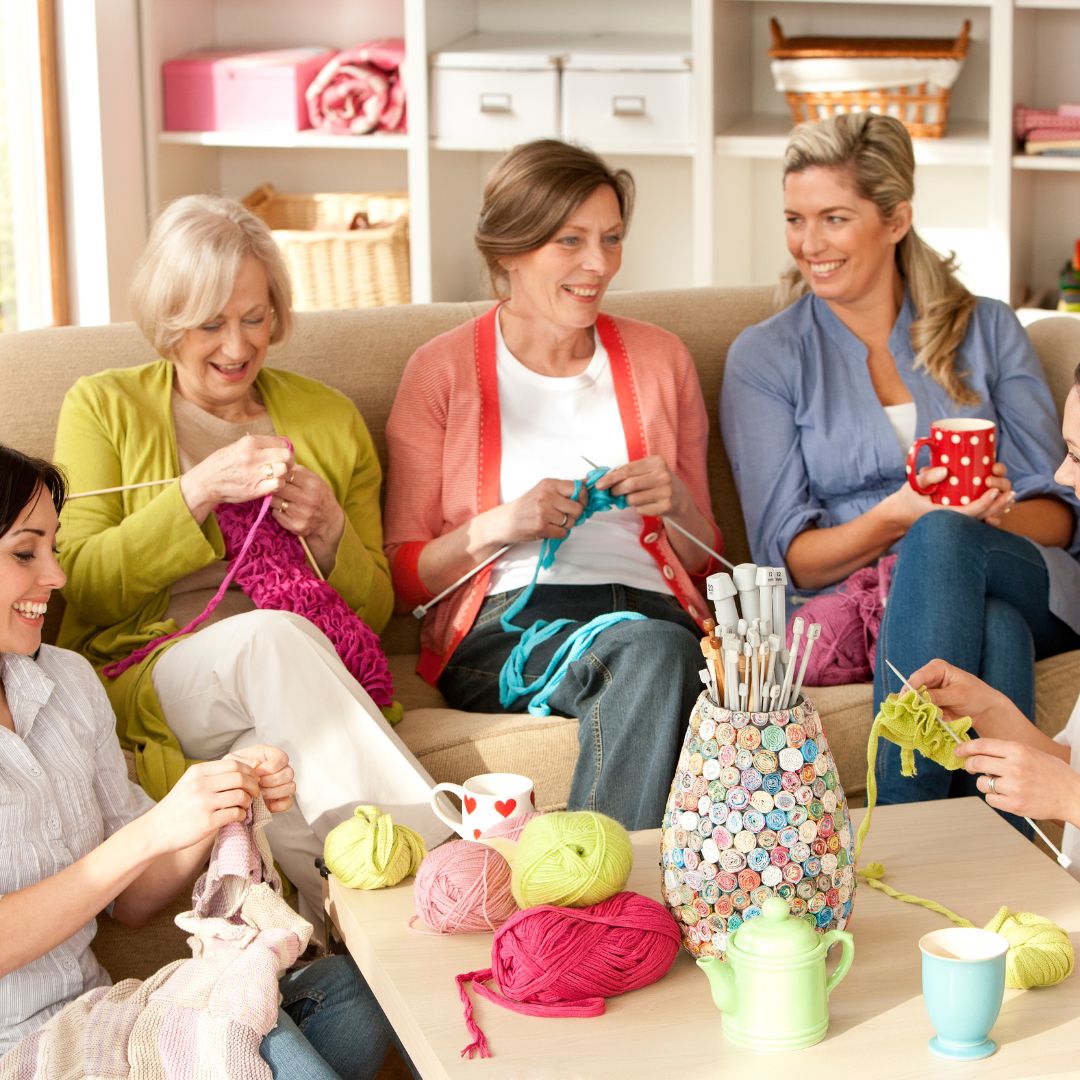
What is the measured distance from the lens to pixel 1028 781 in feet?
5.16

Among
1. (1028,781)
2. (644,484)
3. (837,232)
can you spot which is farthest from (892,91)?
(1028,781)

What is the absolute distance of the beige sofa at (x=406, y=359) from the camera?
2.23 meters

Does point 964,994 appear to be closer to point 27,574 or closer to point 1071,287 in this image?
point 27,574

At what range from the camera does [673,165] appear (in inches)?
163

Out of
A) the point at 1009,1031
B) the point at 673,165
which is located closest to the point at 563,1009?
the point at 1009,1031

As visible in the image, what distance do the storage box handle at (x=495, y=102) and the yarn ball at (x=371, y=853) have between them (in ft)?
8.05

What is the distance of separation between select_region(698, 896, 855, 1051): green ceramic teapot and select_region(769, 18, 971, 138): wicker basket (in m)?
2.56

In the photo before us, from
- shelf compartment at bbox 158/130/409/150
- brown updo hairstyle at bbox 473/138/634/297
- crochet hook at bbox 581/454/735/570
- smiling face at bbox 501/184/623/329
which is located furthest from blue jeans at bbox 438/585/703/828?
shelf compartment at bbox 158/130/409/150

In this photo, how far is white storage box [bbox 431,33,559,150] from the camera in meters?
3.75

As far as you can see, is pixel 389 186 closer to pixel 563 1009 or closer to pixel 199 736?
pixel 199 736

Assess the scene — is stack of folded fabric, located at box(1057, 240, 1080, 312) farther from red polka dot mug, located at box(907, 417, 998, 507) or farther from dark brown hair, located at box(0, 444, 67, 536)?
dark brown hair, located at box(0, 444, 67, 536)

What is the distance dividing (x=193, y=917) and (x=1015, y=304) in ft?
8.97

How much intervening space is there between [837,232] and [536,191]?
1.59 feet

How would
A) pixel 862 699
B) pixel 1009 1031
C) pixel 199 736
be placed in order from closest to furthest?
pixel 1009 1031
pixel 199 736
pixel 862 699
